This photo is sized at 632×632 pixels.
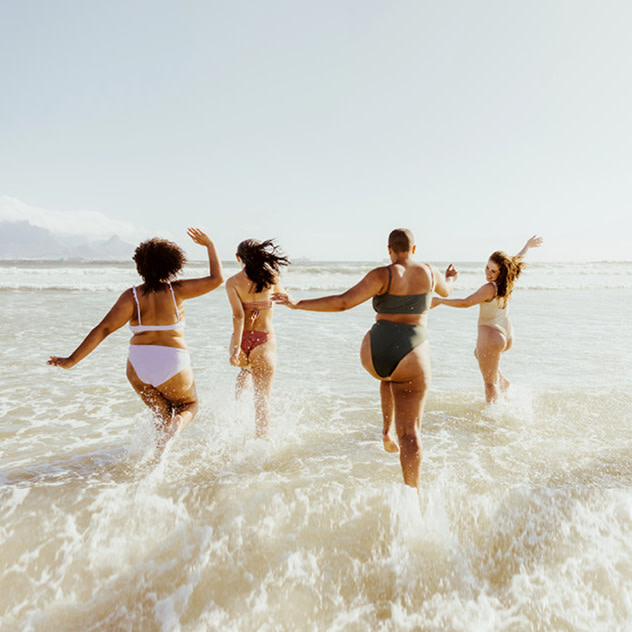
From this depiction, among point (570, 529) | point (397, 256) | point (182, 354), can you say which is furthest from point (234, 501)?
point (570, 529)

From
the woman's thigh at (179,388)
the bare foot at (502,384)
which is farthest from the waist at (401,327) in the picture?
the bare foot at (502,384)

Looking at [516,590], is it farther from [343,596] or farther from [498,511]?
[343,596]

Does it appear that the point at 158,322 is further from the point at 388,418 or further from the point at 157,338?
the point at 388,418

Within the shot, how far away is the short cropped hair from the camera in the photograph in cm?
365

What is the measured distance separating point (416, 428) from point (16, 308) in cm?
1439

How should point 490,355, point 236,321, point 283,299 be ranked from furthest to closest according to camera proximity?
point 490,355
point 236,321
point 283,299

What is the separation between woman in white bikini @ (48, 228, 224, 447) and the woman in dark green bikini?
93 centimetres

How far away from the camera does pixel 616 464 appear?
4379mm

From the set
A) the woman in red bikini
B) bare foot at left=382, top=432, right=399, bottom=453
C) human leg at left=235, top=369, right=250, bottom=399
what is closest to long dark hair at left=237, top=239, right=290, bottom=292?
the woman in red bikini

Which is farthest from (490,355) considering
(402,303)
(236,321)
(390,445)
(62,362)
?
(62,362)

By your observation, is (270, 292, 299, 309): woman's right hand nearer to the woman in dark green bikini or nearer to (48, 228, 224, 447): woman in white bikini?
the woman in dark green bikini

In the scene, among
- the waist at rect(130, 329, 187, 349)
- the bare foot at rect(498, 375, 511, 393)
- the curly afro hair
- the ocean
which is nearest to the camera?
the ocean

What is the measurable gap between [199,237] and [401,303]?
179 cm

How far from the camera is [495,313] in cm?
577
